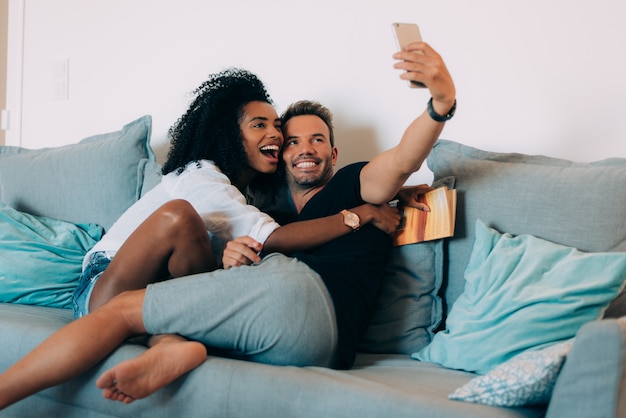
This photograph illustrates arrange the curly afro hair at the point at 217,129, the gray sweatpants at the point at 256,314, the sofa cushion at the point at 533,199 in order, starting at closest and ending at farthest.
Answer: the gray sweatpants at the point at 256,314, the sofa cushion at the point at 533,199, the curly afro hair at the point at 217,129

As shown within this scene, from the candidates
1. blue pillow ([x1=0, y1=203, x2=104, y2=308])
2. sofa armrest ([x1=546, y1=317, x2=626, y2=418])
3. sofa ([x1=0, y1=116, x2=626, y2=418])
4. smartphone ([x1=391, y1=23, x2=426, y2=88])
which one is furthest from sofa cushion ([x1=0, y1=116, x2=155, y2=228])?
sofa armrest ([x1=546, y1=317, x2=626, y2=418])

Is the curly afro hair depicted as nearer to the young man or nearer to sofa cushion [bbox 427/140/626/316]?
the young man

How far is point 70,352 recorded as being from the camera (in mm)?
1356

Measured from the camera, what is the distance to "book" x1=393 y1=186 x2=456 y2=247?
66.1 inches

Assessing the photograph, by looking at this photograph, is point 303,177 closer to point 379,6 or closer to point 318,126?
point 318,126

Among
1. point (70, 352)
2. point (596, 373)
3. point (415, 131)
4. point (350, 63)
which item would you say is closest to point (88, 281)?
point (70, 352)

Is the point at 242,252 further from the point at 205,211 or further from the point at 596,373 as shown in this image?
the point at 596,373

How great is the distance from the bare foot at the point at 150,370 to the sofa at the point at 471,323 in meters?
0.04

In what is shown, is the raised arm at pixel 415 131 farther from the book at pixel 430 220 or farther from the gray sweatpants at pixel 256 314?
the gray sweatpants at pixel 256 314

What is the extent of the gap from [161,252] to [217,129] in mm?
535

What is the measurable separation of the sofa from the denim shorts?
0.28 ft

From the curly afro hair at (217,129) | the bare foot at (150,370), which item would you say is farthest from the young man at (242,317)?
the curly afro hair at (217,129)

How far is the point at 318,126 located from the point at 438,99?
611 millimetres

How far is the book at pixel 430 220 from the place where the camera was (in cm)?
168
